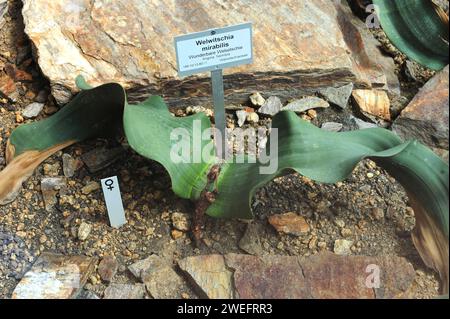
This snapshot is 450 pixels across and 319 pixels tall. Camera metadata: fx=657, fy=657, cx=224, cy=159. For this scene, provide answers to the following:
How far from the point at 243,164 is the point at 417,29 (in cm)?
67

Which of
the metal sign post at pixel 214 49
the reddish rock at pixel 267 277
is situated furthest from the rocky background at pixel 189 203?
the metal sign post at pixel 214 49

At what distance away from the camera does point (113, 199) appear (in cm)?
163

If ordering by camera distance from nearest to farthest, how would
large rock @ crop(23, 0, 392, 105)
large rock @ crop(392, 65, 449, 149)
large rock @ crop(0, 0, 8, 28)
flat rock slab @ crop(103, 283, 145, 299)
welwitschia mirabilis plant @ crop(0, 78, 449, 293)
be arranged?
1. welwitschia mirabilis plant @ crop(0, 78, 449, 293)
2. flat rock slab @ crop(103, 283, 145, 299)
3. large rock @ crop(392, 65, 449, 149)
4. large rock @ crop(23, 0, 392, 105)
5. large rock @ crop(0, 0, 8, 28)

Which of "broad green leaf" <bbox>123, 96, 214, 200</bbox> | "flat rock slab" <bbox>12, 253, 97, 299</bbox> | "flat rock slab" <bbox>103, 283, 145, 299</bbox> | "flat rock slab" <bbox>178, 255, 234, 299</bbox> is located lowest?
"flat rock slab" <bbox>103, 283, 145, 299</bbox>

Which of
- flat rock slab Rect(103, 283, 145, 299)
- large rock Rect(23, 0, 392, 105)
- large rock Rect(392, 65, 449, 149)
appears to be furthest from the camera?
large rock Rect(23, 0, 392, 105)

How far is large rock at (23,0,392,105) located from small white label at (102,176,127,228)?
35 centimetres

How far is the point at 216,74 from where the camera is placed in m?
1.65

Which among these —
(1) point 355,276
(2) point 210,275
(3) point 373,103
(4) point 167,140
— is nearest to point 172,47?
(4) point 167,140

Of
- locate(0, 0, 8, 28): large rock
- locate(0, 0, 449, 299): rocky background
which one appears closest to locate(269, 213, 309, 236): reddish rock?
locate(0, 0, 449, 299): rocky background

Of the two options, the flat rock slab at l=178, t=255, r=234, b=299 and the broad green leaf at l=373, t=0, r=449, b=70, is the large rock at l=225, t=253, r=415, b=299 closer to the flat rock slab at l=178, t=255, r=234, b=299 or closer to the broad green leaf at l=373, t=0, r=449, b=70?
the flat rock slab at l=178, t=255, r=234, b=299

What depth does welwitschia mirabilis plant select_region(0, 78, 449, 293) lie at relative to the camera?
54.6 inches

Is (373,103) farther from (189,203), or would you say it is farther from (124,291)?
(124,291)

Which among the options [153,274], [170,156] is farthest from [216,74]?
[153,274]

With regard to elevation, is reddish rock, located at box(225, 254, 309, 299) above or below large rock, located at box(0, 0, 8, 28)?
below
